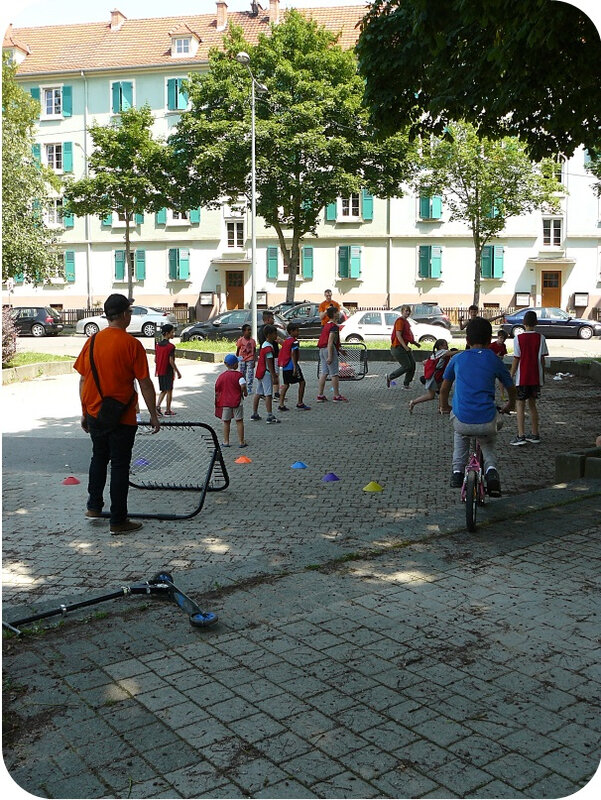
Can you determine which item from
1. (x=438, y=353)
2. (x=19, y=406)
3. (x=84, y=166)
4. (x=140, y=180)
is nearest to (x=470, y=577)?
(x=438, y=353)

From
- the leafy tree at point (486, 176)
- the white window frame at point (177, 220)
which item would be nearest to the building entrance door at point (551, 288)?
the leafy tree at point (486, 176)

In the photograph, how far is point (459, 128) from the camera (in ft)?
127

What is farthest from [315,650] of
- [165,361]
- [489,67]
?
[165,361]

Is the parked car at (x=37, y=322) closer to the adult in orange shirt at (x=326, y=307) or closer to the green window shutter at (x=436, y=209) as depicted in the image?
the green window shutter at (x=436, y=209)

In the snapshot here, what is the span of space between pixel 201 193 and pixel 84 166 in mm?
16888

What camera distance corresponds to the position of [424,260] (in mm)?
48438

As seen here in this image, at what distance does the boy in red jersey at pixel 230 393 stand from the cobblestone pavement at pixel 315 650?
2.49 metres

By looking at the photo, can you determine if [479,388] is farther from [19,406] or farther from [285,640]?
[19,406]

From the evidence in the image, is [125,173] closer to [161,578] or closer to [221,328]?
[221,328]

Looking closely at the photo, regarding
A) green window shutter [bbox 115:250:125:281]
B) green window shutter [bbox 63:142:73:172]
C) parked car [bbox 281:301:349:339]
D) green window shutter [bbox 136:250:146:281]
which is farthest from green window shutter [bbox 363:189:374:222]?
green window shutter [bbox 63:142:73:172]

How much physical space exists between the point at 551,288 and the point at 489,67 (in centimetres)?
Answer: 3856

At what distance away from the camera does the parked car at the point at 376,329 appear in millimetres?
30344

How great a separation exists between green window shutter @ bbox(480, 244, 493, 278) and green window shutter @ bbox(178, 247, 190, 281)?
1674 centimetres

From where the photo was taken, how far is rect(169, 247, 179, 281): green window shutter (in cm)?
5125
